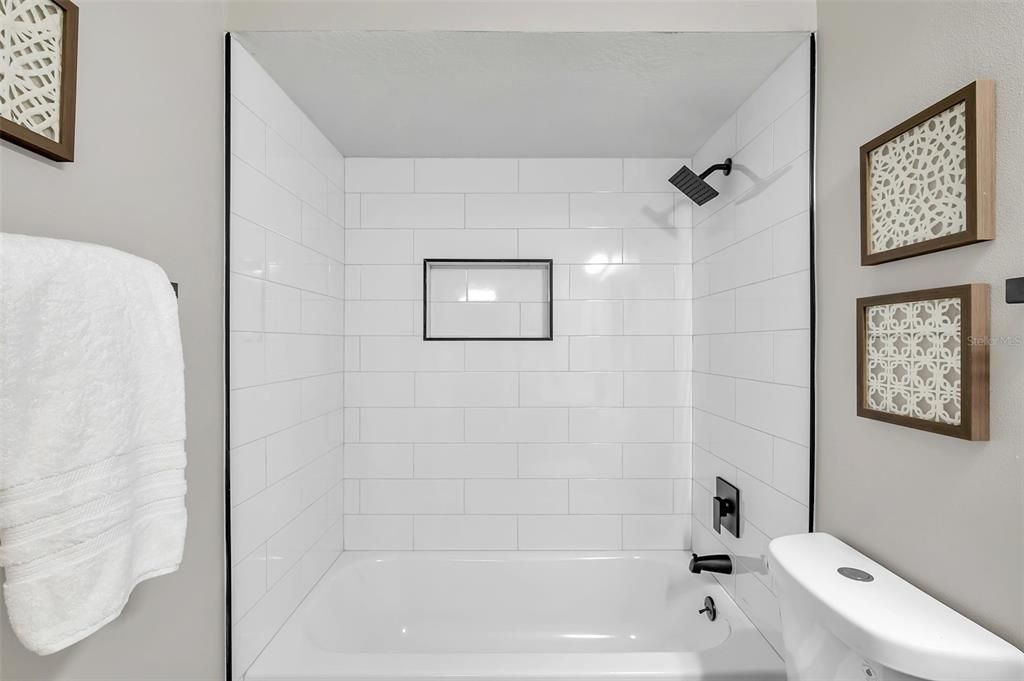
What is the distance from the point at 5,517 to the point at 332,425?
1590mm

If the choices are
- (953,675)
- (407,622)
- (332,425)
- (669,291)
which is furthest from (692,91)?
(407,622)

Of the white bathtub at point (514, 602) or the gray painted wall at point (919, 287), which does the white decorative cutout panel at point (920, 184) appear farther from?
the white bathtub at point (514, 602)

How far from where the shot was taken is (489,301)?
246 centimetres

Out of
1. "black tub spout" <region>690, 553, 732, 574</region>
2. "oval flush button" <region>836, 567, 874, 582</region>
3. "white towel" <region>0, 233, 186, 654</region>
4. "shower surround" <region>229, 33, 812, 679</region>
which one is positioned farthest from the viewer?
"shower surround" <region>229, 33, 812, 679</region>

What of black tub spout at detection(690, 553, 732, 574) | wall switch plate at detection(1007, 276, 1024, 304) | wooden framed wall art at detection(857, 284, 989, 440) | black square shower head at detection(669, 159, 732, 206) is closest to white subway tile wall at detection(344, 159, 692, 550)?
black square shower head at detection(669, 159, 732, 206)

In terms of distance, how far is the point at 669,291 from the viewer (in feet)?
7.92

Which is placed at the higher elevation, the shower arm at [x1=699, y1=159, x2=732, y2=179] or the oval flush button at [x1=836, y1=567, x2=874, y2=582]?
the shower arm at [x1=699, y1=159, x2=732, y2=179]

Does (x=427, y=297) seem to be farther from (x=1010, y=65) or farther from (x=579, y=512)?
(x=1010, y=65)

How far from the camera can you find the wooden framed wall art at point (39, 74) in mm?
808

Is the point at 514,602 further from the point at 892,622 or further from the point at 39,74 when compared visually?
the point at 39,74

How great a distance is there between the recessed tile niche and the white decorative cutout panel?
1.42 m

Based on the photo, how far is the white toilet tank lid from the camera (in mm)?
830

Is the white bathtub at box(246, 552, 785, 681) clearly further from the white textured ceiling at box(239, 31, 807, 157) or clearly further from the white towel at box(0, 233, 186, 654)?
the white textured ceiling at box(239, 31, 807, 157)

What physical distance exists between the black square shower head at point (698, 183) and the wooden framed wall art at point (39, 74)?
162 centimetres
